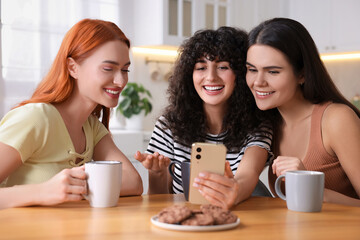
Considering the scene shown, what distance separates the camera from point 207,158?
127cm

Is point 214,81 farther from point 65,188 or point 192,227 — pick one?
point 192,227

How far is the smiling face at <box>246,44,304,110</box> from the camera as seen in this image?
5.49 feet

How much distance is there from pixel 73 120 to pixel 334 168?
36.0 inches

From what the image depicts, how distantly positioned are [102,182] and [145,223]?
8.6 inches

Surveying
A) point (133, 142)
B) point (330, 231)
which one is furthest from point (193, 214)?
point (133, 142)

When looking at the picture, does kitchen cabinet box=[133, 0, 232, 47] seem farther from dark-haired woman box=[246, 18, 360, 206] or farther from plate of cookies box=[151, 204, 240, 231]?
plate of cookies box=[151, 204, 240, 231]

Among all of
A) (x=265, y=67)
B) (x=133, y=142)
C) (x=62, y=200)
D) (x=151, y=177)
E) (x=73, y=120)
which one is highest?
(x=265, y=67)

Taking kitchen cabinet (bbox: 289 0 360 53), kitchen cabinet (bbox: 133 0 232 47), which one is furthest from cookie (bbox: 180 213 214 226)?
kitchen cabinet (bbox: 289 0 360 53)

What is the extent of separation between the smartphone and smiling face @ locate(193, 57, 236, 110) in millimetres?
553

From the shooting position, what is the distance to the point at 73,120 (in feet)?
5.20

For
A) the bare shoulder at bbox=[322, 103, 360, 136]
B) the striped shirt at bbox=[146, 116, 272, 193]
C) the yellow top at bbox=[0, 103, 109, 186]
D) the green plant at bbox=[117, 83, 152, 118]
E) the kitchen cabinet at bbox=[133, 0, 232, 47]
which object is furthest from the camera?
the kitchen cabinet at bbox=[133, 0, 232, 47]

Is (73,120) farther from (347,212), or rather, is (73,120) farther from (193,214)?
(347,212)

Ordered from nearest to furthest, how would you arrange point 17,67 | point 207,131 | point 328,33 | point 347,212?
point 347,212
point 207,131
point 17,67
point 328,33

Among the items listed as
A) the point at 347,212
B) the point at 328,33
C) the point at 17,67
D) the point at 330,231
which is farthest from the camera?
the point at 328,33
